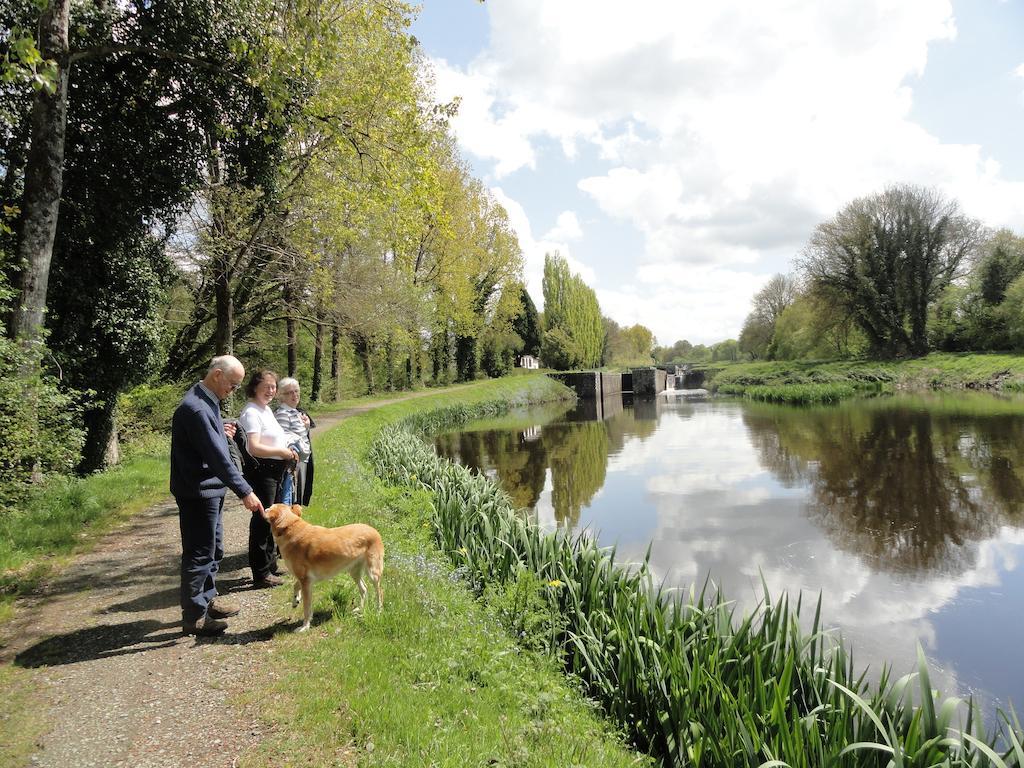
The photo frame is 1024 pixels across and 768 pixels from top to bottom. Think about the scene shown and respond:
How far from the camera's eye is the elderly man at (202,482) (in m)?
3.71

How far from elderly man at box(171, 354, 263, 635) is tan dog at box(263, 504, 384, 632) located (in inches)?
9.5

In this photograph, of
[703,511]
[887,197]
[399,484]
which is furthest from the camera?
[887,197]

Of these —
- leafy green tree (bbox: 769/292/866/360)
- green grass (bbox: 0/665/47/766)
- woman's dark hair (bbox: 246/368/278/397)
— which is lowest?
green grass (bbox: 0/665/47/766)

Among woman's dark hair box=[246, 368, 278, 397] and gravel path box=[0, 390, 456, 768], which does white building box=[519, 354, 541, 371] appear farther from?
gravel path box=[0, 390, 456, 768]

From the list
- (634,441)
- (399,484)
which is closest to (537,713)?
(399,484)

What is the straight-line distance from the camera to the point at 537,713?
3.22 meters

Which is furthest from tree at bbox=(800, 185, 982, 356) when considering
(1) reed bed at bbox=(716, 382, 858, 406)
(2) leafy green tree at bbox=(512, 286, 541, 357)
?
(2) leafy green tree at bbox=(512, 286, 541, 357)

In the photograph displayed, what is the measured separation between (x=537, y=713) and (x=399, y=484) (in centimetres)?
621

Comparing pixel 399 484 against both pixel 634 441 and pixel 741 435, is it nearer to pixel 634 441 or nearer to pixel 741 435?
pixel 634 441

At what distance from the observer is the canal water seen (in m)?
5.61

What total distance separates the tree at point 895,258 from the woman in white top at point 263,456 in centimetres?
4816

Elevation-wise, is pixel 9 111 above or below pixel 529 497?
above

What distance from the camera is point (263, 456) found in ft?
15.0

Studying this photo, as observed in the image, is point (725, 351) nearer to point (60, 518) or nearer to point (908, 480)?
point (908, 480)
